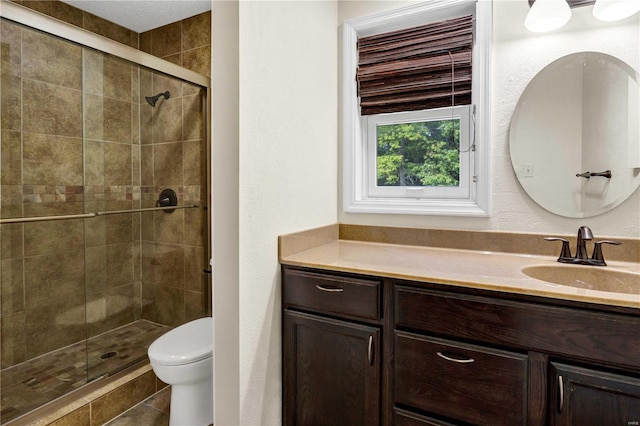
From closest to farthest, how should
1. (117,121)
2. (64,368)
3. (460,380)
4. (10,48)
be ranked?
(460,380)
(10,48)
(64,368)
(117,121)

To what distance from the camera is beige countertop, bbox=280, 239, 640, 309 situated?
100cm

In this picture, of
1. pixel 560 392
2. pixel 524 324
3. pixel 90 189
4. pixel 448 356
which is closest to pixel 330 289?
pixel 448 356

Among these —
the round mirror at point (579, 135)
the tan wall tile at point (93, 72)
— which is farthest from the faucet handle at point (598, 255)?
the tan wall tile at point (93, 72)

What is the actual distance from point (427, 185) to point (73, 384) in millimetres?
2151

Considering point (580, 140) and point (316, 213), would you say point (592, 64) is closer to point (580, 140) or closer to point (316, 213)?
point (580, 140)

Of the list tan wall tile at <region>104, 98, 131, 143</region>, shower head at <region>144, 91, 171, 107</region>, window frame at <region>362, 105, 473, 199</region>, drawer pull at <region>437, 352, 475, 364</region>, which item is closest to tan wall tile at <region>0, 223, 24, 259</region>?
tan wall tile at <region>104, 98, 131, 143</region>

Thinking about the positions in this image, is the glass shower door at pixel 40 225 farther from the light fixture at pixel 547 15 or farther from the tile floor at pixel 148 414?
the light fixture at pixel 547 15

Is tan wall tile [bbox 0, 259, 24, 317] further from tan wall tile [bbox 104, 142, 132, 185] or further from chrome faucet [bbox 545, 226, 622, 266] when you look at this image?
chrome faucet [bbox 545, 226, 622, 266]

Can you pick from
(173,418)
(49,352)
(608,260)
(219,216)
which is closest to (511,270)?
(608,260)

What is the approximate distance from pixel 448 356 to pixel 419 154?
108 centimetres

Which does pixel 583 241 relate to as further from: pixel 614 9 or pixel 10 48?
pixel 10 48

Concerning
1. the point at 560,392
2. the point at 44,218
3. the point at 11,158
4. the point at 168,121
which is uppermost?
the point at 168,121

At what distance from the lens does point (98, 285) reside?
2.04 metres

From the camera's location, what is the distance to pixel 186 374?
1.60 meters
